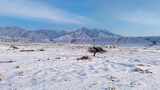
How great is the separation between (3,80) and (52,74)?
201 cm

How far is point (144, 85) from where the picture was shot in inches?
341

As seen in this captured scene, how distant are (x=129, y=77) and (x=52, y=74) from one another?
3.11 meters

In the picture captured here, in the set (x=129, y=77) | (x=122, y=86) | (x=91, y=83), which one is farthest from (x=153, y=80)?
(x=91, y=83)

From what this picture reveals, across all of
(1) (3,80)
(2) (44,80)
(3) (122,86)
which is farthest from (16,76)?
(3) (122,86)

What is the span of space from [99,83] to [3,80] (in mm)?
3584

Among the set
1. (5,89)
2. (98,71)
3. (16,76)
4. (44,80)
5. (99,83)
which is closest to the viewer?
(5,89)

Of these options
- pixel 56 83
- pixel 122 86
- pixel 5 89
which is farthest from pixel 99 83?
pixel 5 89

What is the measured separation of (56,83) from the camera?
9062 millimetres

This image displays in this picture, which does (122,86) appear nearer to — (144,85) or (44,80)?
(144,85)

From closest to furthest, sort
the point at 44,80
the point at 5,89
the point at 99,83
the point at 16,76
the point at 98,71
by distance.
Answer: the point at 5,89, the point at 99,83, the point at 44,80, the point at 16,76, the point at 98,71

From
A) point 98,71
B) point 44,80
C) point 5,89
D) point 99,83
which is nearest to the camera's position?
point 5,89

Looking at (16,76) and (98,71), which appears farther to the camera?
(98,71)

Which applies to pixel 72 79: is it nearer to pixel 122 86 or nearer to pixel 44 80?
pixel 44 80

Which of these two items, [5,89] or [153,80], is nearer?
[5,89]
